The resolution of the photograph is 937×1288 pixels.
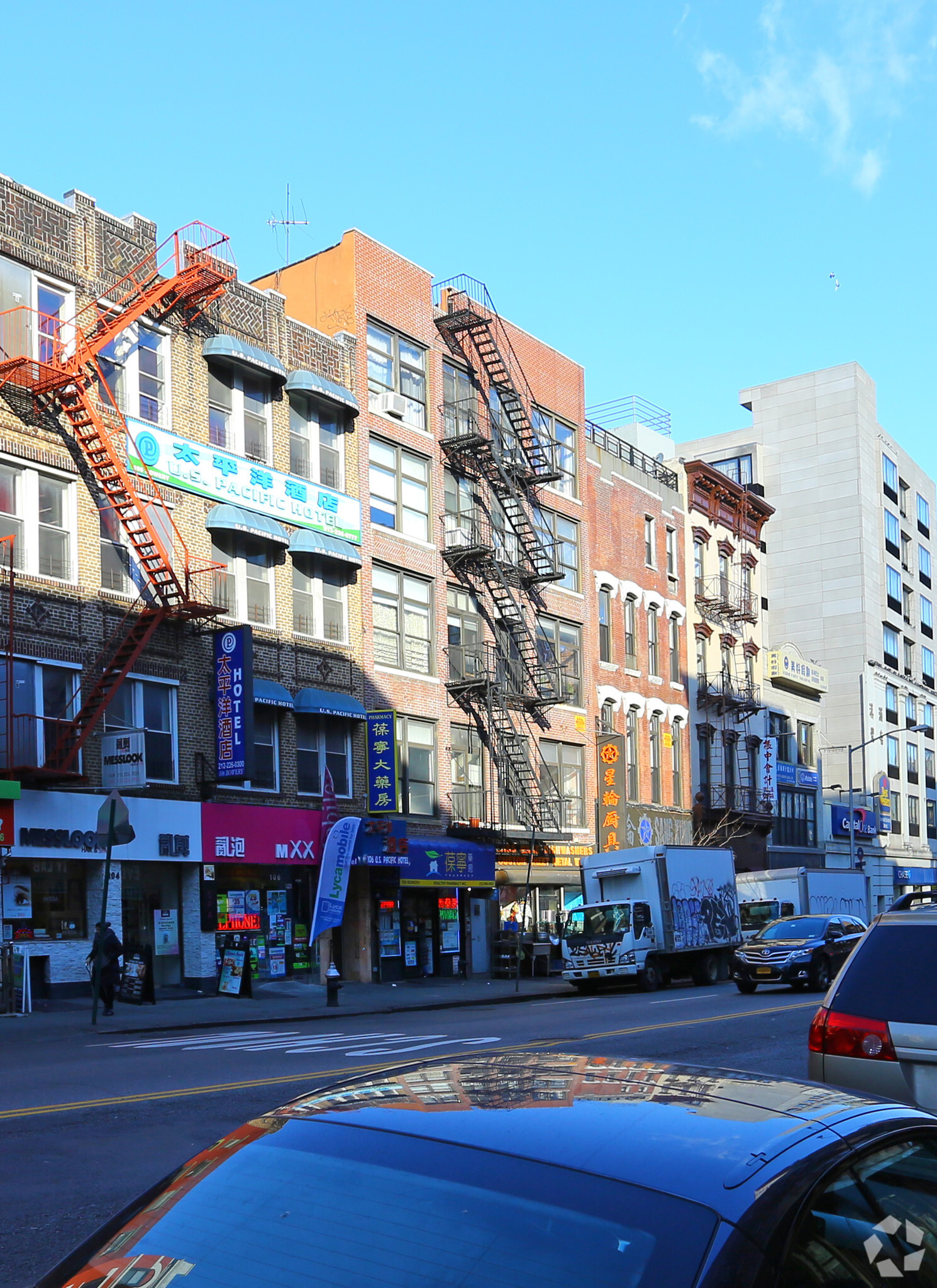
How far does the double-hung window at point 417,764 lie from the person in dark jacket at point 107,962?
37.9 ft

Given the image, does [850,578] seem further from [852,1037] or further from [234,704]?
[852,1037]

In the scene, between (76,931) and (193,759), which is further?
(193,759)

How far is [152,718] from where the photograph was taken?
27.9m

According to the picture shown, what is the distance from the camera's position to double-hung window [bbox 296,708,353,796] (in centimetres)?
3197

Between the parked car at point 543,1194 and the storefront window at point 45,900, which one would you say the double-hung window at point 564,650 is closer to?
the storefront window at point 45,900

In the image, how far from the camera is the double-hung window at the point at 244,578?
30031mm

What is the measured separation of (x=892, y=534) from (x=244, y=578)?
57107 millimetres

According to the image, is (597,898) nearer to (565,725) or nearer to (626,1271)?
(565,725)

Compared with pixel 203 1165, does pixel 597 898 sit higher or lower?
lower

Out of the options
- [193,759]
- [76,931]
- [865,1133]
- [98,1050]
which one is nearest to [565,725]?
[193,759]

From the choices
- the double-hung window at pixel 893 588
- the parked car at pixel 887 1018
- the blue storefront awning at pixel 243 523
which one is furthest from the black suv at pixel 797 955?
the double-hung window at pixel 893 588

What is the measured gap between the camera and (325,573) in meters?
33.2

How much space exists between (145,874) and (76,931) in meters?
2.06

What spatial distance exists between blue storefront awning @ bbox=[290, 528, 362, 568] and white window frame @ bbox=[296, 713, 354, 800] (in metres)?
3.70
